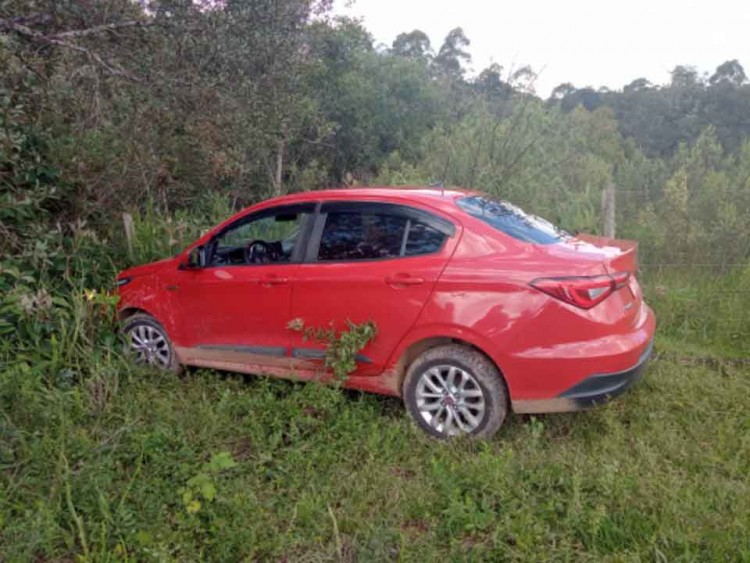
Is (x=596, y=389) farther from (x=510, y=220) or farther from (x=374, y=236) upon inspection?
(x=374, y=236)

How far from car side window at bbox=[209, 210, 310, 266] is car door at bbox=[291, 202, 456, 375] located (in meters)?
0.26

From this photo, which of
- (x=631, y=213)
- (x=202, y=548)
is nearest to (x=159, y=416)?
(x=202, y=548)

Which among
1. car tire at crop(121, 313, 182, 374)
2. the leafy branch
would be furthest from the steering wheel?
car tire at crop(121, 313, 182, 374)

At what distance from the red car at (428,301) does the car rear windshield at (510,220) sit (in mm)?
15

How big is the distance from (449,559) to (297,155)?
11427 mm

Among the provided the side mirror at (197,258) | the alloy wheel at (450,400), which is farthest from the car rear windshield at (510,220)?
the side mirror at (197,258)

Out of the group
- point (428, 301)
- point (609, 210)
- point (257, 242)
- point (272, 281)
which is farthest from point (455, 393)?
point (609, 210)

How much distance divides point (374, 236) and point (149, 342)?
223cm

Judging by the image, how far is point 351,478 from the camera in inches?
128

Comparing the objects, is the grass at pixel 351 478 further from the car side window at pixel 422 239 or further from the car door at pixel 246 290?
the car side window at pixel 422 239

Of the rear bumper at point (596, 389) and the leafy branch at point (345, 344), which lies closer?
the rear bumper at point (596, 389)

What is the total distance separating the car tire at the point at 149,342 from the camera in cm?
483

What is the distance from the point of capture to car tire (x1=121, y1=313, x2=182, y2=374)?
4832 millimetres

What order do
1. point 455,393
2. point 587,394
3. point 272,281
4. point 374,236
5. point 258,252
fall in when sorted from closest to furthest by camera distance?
point 587,394
point 455,393
point 374,236
point 272,281
point 258,252
